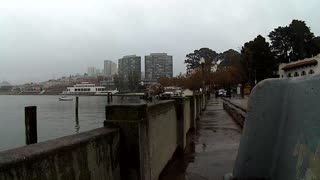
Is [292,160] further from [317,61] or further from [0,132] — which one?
[317,61]

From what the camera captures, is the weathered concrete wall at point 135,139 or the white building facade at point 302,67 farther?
the white building facade at point 302,67

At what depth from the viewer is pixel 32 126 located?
617 inches

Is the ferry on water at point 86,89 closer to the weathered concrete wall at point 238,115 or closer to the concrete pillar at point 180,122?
the weathered concrete wall at point 238,115

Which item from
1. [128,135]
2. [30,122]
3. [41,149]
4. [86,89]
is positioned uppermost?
[41,149]

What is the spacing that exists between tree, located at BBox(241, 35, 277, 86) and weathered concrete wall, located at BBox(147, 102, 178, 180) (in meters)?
67.8

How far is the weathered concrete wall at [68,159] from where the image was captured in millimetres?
3268

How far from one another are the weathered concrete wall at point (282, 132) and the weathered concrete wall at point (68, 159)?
1.65 m

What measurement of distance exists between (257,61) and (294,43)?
21.9 m

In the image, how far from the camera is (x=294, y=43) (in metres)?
95.8

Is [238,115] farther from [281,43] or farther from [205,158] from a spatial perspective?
[281,43]

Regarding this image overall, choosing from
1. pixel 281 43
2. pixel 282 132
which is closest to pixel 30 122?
pixel 282 132

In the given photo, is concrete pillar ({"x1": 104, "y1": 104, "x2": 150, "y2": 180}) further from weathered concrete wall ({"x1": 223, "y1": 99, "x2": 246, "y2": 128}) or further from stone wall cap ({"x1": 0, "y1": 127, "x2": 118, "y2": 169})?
weathered concrete wall ({"x1": 223, "y1": 99, "x2": 246, "y2": 128})

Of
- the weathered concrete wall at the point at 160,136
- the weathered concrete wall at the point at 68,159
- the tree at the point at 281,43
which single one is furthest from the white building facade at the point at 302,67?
the weathered concrete wall at the point at 68,159

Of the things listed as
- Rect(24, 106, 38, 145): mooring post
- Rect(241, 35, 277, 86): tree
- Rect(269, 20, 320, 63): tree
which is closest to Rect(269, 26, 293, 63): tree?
Rect(269, 20, 320, 63): tree
